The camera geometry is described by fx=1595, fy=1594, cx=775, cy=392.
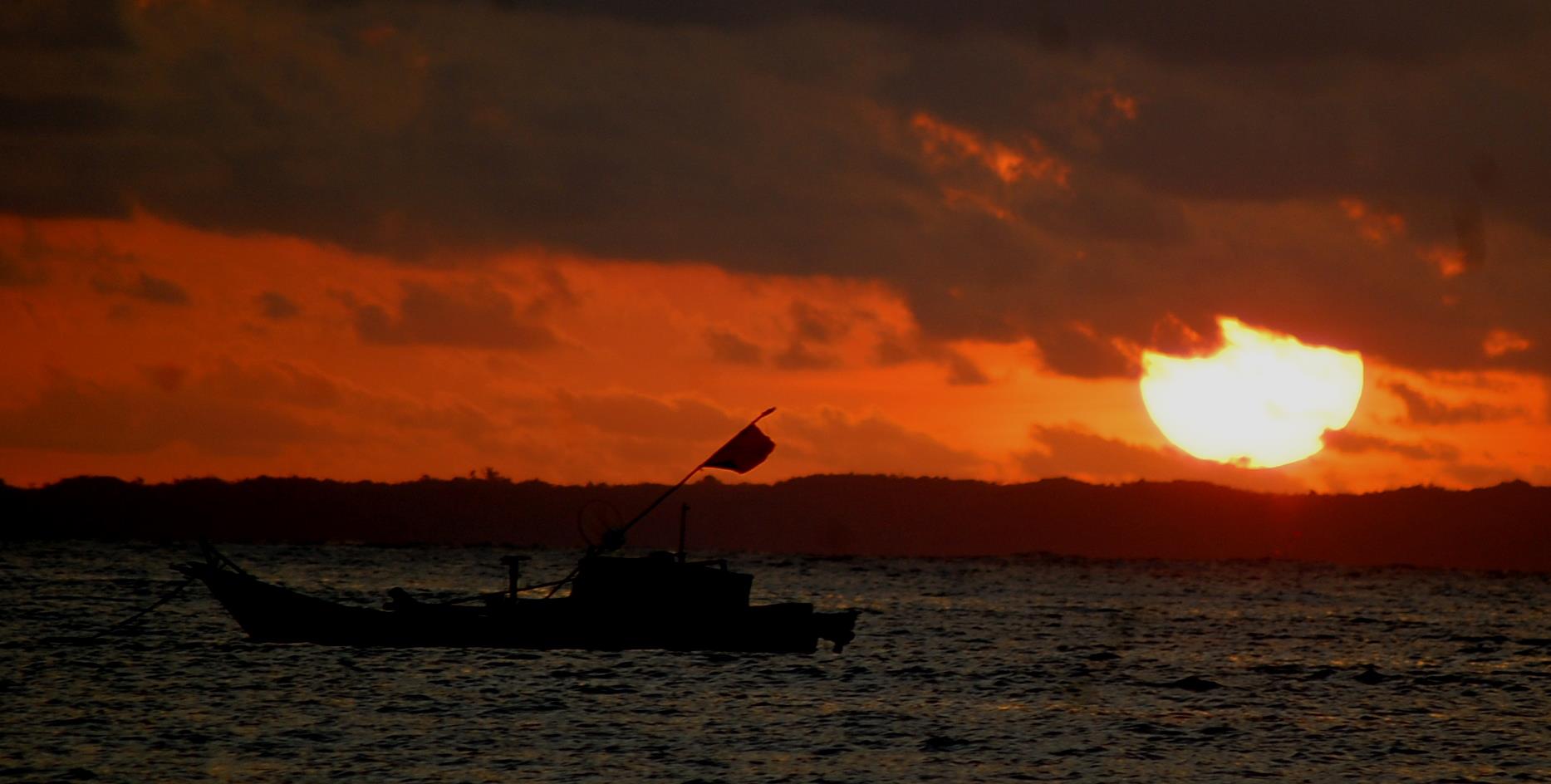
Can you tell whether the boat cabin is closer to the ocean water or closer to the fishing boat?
the fishing boat

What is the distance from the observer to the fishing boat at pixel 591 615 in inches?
1736

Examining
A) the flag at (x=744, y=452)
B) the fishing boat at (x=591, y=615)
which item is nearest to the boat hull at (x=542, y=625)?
the fishing boat at (x=591, y=615)

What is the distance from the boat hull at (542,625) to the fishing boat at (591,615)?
2cm

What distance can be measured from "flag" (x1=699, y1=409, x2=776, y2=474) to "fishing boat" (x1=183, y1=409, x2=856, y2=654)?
4023mm

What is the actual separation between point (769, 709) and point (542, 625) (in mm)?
6976

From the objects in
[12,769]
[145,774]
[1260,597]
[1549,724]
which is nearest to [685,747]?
[145,774]

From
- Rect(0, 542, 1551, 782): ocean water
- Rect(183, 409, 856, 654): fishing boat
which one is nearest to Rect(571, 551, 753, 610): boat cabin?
Rect(183, 409, 856, 654): fishing boat

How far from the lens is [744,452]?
1553 inches

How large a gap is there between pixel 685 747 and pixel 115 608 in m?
56.2

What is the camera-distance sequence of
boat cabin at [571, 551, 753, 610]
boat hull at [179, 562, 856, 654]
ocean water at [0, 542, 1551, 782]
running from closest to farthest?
ocean water at [0, 542, 1551, 782] → boat cabin at [571, 551, 753, 610] → boat hull at [179, 562, 856, 654]

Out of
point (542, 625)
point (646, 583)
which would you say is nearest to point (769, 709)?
point (646, 583)

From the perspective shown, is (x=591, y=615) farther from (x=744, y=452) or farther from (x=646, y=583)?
(x=744, y=452)

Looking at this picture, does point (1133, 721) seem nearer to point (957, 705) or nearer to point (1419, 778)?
point (957, 705)

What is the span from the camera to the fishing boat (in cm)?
4409
